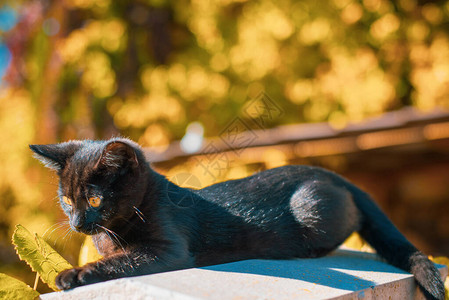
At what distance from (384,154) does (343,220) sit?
231 centimetres

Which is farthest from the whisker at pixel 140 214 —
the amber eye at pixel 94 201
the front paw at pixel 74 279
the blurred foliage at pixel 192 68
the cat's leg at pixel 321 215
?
the blurred foliage at pixel 192 68

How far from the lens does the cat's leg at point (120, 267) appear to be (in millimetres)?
1114

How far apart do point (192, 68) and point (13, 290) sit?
4.59 meters

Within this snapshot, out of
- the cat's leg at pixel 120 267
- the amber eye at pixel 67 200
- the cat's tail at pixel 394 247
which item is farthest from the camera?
the cat's tail at pixel 394 247

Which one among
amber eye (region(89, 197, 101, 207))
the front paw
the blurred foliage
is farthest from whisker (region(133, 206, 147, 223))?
the blurred foliage

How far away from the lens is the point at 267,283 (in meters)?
1.12

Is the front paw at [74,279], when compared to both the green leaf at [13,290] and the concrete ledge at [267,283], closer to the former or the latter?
the concrete ledge at [267,283]

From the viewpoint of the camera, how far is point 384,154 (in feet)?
12.1

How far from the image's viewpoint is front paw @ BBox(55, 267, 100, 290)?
1.11 metres

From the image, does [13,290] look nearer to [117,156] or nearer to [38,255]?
[38,255]

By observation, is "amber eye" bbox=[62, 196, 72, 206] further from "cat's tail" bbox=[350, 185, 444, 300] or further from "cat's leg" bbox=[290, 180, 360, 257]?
"cat's tail" bbox=[350, 185, 444, 300]

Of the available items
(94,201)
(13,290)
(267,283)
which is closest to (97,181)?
(94,201)

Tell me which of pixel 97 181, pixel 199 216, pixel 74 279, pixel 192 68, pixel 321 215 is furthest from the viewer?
pixel 192 68

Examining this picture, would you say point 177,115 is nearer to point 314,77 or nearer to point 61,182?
point 314,77
